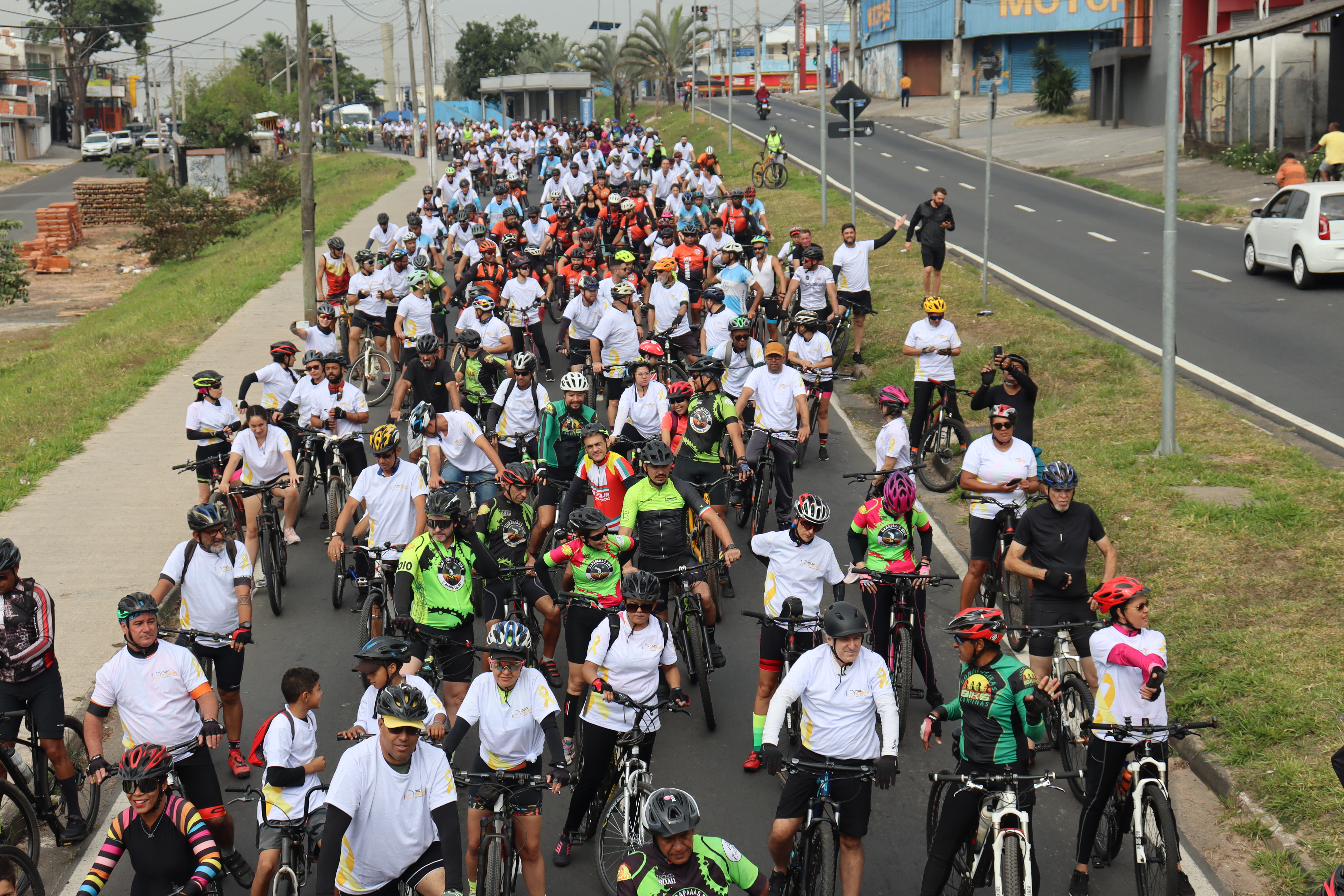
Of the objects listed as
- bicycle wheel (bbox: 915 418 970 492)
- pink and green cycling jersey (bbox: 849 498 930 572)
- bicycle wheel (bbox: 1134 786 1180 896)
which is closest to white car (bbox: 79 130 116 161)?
bicycle wheel (bbox: 915 418 970 492)

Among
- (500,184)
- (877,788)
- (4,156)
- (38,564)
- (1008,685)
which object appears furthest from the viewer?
(4,156)

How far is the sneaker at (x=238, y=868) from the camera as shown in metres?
7.64

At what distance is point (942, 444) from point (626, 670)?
7883 mm

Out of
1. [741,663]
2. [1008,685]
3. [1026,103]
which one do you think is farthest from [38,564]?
[1026,103]

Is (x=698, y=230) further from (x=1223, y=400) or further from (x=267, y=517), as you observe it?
(x=267, y=517)

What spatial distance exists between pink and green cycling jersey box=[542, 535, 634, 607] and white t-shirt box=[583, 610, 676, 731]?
97 cm

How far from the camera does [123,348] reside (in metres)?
24.9

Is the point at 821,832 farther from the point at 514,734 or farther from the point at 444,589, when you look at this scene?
the point at 444,589

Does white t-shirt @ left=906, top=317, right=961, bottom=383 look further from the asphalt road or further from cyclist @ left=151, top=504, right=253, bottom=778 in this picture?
cyclist @ left=151, top=504, right=253, bottom=778

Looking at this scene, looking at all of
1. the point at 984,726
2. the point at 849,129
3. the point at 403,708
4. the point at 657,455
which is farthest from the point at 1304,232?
the point at 403,708

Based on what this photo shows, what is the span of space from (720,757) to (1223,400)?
416 inches

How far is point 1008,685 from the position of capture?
6.97 m

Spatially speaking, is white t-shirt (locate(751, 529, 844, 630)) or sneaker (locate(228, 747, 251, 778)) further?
sneaker (locate(228, 747, 251, 778))

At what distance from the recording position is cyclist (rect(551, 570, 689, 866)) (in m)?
7.77
